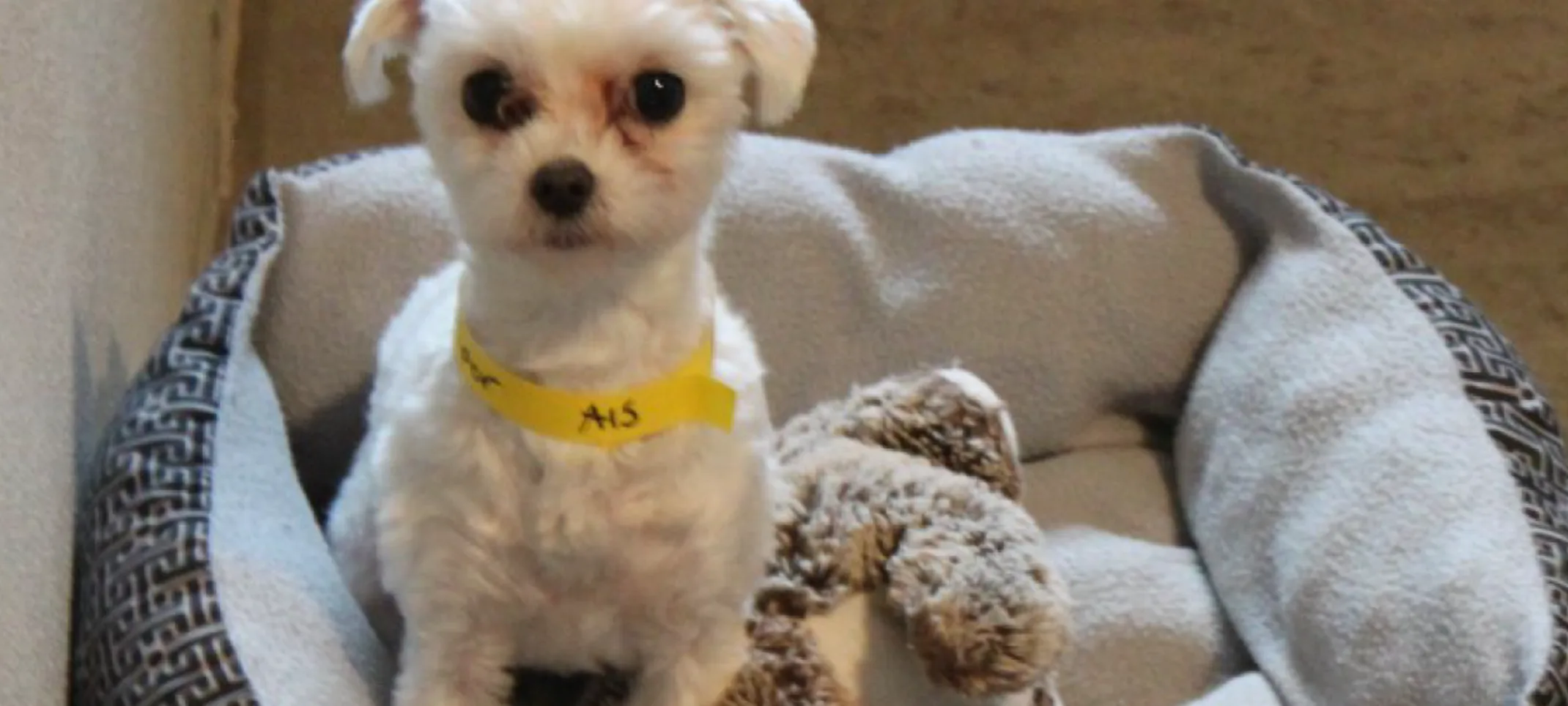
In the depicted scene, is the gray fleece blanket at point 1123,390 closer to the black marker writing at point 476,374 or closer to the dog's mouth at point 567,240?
the black marker writing at point 476,374

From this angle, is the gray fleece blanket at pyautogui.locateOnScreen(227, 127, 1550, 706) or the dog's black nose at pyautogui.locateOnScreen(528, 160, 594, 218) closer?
the dog's black nose at pyautogui.locateOnScreen(528, 160, 594, 218)

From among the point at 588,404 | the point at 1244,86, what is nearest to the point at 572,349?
the point at 588,404

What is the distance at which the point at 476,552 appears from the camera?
110cm

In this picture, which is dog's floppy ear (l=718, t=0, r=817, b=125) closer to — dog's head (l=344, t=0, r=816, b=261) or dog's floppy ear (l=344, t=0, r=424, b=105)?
dog's head (l=344, t=0, r=816, b=261)

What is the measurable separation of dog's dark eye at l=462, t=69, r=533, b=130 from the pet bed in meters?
0.35

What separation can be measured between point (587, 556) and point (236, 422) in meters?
0.38

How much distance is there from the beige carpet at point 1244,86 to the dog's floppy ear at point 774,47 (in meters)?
1.22

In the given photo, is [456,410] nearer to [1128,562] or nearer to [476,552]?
[476,552]

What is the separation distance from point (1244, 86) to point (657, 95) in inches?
60.8

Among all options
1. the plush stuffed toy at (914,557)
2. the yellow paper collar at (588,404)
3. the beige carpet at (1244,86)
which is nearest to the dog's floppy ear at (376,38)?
the yellow paper collar at (588,404)

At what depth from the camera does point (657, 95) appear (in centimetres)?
98

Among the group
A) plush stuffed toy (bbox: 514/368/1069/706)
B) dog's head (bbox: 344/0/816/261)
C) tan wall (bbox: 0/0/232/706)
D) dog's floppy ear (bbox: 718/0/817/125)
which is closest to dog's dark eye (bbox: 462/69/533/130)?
dog's head (bbox: 344/0/816/261)

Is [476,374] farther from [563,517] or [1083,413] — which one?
[1083,413]

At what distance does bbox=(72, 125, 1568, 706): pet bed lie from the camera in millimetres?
1199
